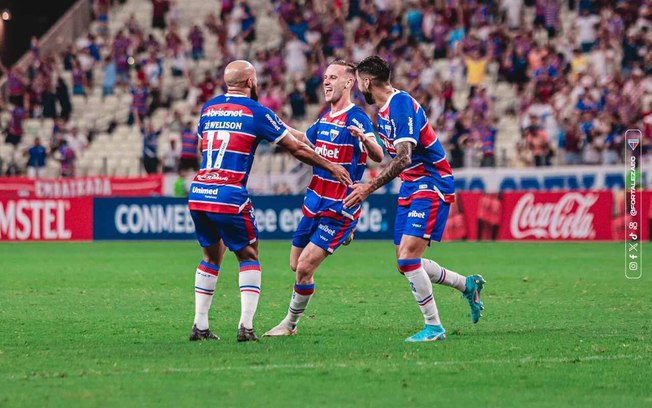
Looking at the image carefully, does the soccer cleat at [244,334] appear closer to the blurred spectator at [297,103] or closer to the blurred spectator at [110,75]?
the blurred spectator at [297,103]

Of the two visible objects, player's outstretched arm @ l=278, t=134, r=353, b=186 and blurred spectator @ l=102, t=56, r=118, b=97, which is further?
blurred spectator @ l=102, t=56, r=118, b=97

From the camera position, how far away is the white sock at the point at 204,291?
10.8 m

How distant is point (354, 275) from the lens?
1909 centimetres

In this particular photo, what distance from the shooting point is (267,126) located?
10617 millimetres

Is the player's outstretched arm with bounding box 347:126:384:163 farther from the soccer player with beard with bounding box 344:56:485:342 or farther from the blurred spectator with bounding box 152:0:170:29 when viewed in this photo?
the blurred spectator with bounding box 152:0:170:29

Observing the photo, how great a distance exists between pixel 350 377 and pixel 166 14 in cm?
3375

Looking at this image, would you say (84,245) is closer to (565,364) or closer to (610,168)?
(610,168)

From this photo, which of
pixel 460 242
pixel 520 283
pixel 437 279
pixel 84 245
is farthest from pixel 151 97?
pixel 437 279

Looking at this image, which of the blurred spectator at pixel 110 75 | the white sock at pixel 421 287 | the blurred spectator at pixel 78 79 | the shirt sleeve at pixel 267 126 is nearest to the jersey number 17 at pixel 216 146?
the shirt sleeve at pixel 267 126

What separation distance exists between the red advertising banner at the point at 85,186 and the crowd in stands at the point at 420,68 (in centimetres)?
50

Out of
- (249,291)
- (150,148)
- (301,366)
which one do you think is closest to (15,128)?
(150,148)

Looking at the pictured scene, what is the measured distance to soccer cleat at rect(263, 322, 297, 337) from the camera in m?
11.2

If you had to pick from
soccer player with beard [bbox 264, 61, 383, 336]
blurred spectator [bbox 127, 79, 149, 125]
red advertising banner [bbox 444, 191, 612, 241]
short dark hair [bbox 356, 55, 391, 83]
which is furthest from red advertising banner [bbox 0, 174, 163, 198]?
short dark hair [bbox 356, 55, 391, 83]

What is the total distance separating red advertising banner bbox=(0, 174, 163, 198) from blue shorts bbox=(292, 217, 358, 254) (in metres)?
20.4
